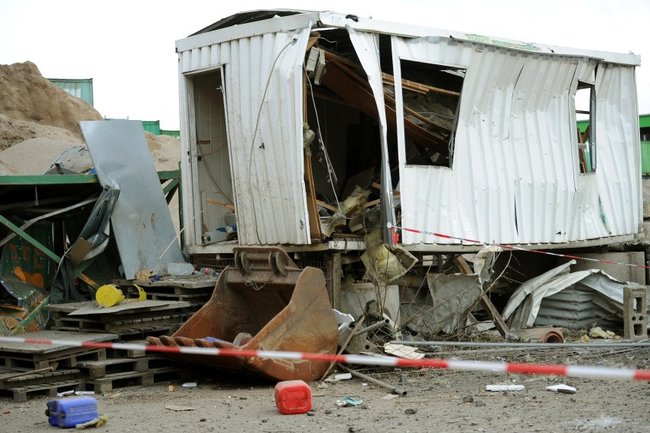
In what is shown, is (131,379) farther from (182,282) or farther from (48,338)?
(182,282)

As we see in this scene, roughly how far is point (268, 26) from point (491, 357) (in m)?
4.64

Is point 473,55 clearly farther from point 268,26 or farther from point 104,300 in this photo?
point 104,300

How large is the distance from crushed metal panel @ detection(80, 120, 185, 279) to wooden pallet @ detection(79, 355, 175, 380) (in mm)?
2052

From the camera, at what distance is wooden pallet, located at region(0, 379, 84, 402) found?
9.52m

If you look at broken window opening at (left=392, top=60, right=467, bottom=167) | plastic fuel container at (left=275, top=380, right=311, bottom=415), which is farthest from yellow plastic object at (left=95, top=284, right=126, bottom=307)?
broken window opening at (left=392, top=60, right=467, bottom=167)

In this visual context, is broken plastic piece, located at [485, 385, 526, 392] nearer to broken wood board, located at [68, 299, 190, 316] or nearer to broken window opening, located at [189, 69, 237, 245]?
broken wood board, located at [68, 299, 190, 316]

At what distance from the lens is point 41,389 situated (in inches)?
383

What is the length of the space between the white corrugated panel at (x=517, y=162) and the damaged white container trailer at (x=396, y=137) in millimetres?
23

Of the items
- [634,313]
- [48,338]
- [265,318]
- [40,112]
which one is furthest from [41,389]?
[40,112]

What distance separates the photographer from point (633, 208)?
1617 cm

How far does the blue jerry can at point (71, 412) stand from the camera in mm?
7980

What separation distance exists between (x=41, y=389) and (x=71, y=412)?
1890mm

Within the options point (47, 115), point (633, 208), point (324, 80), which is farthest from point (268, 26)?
point (47, 115)

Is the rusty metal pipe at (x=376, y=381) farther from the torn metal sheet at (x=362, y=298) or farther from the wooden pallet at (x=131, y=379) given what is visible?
the wooden pallet at (x=131, y=379)
